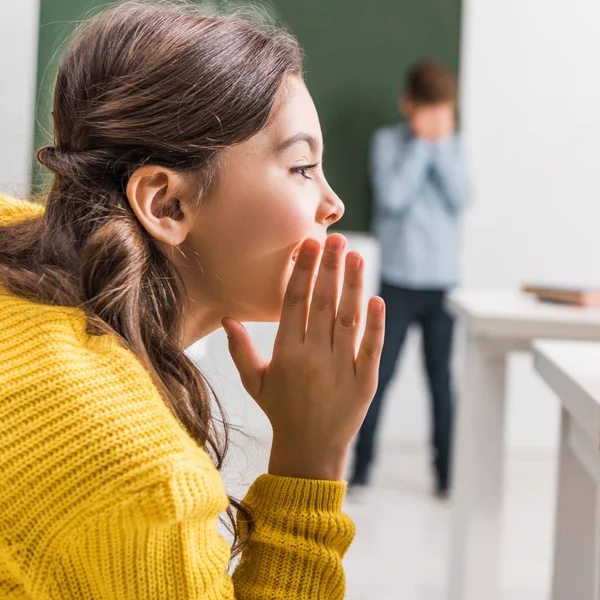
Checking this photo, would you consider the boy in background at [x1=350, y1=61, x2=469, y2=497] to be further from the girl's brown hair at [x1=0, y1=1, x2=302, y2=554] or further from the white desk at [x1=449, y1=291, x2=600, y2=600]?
the girl's brown hair at [x1=0, y1=1, x2=302, y2=554]

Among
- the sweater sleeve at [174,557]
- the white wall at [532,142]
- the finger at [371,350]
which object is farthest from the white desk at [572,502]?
the white wall at [532,142]

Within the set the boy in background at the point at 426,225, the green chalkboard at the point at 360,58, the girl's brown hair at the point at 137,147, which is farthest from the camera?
the green chalkboard at the point at 360,58

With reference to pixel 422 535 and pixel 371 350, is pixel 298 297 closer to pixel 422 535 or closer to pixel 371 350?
pixel 371 350

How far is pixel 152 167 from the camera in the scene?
0.84m

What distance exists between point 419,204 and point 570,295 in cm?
150

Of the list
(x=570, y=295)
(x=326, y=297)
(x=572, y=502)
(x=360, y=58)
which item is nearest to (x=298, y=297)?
(x=326, y=297)

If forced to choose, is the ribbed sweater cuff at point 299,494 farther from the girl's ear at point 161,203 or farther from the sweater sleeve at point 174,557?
the girl's ear at point 161,203

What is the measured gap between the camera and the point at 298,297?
0.87m

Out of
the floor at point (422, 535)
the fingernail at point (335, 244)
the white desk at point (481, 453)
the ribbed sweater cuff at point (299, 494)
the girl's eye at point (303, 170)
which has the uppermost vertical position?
the girl's eye at point (303, 170)

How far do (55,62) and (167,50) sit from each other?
0.80 meters

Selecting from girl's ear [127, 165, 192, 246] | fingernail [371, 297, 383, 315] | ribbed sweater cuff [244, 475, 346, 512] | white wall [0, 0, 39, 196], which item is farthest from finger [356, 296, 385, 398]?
white wall [0, 0, 39, 196]

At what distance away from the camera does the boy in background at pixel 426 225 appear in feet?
10.2

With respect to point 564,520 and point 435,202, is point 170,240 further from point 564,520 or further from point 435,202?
point 435,202

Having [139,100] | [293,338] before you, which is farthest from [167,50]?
[293,338]
